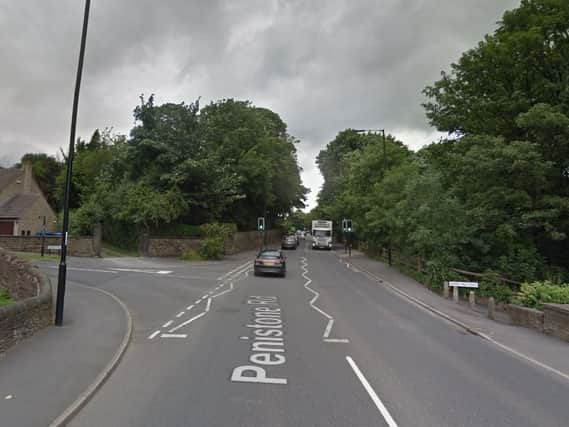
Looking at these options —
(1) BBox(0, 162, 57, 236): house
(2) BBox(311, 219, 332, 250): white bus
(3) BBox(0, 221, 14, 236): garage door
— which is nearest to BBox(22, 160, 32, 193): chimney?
(1) BBox(0, 162, 57, 236): house

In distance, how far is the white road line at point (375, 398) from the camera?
464 cm

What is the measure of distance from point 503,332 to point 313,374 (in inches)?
261

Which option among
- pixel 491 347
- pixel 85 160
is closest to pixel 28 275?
pixel 491 347

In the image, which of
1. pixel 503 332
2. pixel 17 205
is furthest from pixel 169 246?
pixel 503 332

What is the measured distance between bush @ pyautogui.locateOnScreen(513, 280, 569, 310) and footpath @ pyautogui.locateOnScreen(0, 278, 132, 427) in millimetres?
11803

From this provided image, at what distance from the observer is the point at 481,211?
1566cm

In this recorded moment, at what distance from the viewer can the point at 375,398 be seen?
5281 millimetres

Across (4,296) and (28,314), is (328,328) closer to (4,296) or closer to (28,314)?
(28,314)

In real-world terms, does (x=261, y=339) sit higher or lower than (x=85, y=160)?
lower

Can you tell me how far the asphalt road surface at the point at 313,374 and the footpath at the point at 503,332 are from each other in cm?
45

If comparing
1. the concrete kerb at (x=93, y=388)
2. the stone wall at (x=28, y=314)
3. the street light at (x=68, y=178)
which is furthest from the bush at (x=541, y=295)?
the stone wall at (x=28, y=314)

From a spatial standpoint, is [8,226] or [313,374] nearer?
[313,374]

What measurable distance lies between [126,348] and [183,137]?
26.0 m

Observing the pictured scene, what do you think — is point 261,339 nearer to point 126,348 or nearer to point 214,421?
point 126,348
